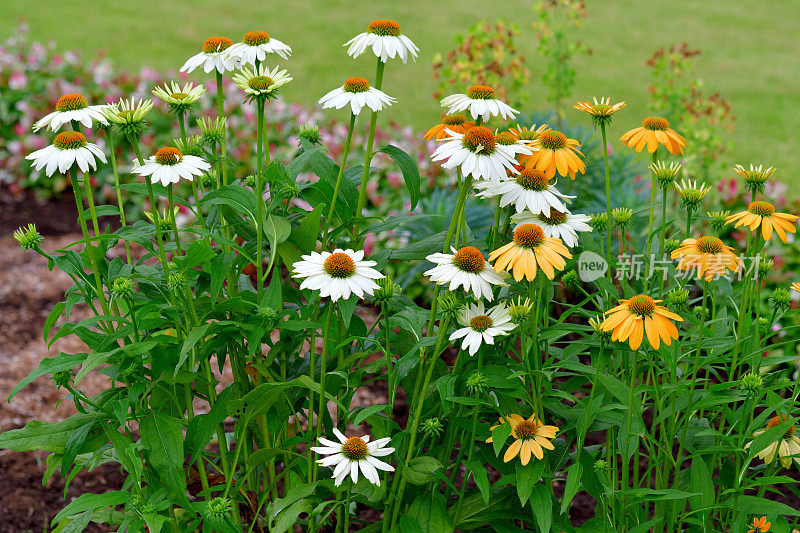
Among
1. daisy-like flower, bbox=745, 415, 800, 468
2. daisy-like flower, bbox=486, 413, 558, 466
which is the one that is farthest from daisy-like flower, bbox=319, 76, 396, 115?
daisy-like flower, bbox=745, 415, 800, 468

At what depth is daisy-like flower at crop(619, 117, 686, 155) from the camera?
1.63 metres

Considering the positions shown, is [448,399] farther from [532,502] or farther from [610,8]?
[610,8]

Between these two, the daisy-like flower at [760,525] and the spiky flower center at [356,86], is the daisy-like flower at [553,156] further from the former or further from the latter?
the daisy-like flower at [760,525]

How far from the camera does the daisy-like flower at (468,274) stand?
1422 mm

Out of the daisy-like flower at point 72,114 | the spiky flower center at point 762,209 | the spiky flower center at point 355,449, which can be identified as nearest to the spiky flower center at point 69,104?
the daisy-like flower at point 72,114

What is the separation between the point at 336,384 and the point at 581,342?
53cm

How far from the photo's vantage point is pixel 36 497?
2.35 meters

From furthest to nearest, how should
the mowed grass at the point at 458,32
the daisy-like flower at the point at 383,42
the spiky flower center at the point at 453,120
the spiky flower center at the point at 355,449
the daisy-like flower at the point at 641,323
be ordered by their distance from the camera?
the mowed grass at the point at 458,32 → the spiky flower center at the point at 453,120 → the daisy-like flower at the point at 383,42 → the spiky flower center at the point at 355,449 → the daisy-like flower at the point at 641,323

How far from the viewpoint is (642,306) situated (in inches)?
54.6

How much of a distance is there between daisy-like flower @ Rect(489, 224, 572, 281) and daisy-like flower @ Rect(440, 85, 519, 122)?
257 mm

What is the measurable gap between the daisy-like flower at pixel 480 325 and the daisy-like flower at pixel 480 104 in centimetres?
37

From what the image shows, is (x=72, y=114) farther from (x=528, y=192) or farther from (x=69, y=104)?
(x=528, y=192)

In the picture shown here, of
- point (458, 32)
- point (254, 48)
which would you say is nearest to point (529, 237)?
point (254, 48)

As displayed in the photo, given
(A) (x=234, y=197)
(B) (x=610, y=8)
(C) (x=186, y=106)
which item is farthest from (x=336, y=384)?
(B) (x=610, y=8)
